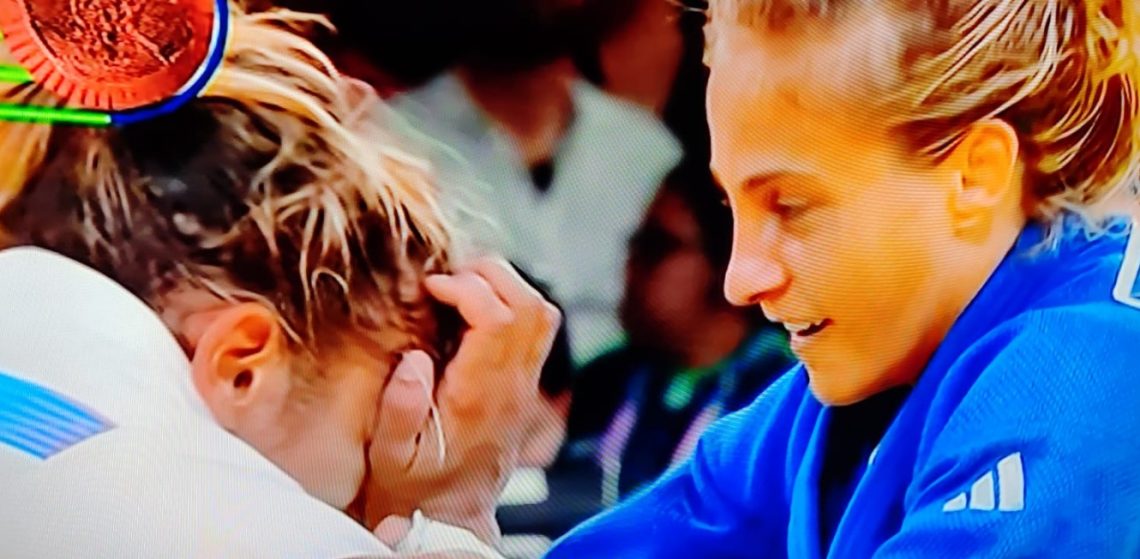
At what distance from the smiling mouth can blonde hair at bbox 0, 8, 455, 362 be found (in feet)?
0.70

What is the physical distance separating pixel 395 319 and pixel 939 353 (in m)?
0.33

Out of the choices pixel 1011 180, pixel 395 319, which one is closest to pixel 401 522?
pixel 395 319

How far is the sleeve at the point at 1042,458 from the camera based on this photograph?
2.48 feet

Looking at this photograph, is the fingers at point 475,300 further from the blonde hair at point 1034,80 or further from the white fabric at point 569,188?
the blonde hair at point 1034,80

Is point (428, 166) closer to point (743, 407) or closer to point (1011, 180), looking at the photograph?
point (743, 407)

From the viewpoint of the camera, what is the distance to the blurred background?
32.7 inches

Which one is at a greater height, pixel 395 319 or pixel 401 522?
pixel 395 319

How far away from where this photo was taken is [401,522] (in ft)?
2.84

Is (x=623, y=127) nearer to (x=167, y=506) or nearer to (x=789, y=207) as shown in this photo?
(x=789, y=207)

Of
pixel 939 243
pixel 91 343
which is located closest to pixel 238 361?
pixel 91 343

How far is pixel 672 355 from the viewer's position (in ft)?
2.75

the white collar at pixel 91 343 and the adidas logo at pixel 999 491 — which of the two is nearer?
the adidas logo at pixel 999 491

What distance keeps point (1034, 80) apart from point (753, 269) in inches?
7.6

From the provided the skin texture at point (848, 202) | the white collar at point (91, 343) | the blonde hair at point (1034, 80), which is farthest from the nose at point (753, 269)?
the white collar at point (91, 343)
